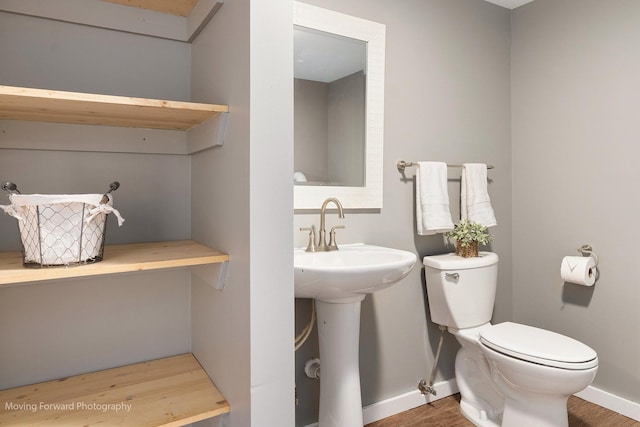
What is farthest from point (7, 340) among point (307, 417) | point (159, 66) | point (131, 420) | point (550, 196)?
point (550, 196)

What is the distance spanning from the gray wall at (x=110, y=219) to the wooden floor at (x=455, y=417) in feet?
4.04

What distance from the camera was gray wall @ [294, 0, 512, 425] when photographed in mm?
2055

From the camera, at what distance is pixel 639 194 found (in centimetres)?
208

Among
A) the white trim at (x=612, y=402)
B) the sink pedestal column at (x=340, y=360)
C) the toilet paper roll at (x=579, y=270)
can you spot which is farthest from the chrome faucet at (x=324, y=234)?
the white trim at (x=612, y=402)

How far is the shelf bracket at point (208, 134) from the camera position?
3.94ft

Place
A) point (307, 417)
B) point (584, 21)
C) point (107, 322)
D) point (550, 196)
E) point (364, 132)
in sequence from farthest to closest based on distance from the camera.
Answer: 1. point (550, 196)
2. point (584, 21)
3. point (364, 132)
4. point (307, 417)
5. point (107, 322)

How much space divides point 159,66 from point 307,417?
1.62 meters

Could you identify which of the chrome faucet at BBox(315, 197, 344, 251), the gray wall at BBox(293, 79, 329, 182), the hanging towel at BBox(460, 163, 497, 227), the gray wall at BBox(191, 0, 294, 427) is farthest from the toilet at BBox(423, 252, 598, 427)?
the gray wall at BBox(191, 0, 294, 427)

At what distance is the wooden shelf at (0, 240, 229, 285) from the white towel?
1178 mm

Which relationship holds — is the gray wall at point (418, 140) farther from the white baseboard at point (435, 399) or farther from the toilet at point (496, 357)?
the toilet at point (496, 357)

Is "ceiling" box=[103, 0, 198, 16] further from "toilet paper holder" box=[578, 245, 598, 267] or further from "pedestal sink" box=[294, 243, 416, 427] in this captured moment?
"toilet paper holder" box=[578, 245, 598, 267]

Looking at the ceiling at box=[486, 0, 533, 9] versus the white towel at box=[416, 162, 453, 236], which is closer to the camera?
the white towel at box=[416, 162, 453, 236]

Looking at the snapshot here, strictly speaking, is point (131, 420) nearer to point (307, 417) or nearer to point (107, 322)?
point (107, 322)

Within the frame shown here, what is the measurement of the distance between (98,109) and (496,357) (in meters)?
1.78
